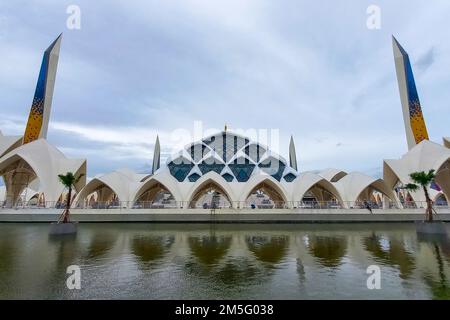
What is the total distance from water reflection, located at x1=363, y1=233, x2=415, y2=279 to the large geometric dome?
43087mm

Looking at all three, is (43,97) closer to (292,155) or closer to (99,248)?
(99,248)

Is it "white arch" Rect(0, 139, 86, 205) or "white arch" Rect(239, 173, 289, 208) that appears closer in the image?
"white arch" Rect(0, 139, 86, 205)

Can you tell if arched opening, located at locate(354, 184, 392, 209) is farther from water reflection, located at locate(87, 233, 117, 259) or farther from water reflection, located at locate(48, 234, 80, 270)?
water reflection, located at locate(48, 234, 80, 270)

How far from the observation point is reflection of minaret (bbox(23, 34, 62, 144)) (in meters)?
36.3

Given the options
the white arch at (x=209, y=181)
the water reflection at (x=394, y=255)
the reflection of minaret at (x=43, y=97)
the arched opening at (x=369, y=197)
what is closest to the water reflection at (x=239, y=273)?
the water reflection at (x=394, y=255)

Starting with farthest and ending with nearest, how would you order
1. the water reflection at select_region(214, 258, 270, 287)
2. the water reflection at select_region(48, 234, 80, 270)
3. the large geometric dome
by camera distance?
the large geometric dome, the water reflection at select_region(48, 234, 80, 270), the water reflection at select_region(214, 258, 270, 287)

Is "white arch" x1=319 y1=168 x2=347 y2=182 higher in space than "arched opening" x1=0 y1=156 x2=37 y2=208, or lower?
higher

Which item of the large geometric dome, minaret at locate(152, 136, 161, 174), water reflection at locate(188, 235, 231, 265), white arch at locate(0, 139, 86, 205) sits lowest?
water reflection at locate(188, 235, 231, 265)

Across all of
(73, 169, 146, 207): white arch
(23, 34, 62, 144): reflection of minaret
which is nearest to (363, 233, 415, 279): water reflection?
(73, 169, 146, 207): white arch

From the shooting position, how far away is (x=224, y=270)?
825 centimetres

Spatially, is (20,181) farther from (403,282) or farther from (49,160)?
(403,282)

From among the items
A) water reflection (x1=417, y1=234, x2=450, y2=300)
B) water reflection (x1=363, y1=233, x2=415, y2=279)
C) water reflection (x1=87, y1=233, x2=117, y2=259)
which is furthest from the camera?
water reflection (x1=87, y1=233, x2=117, y2=259)

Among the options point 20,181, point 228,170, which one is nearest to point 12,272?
point 20,181

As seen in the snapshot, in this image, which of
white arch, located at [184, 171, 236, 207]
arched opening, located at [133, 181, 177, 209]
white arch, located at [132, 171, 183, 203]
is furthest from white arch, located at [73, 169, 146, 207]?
white arch, located at [184, 171, 236, 207]
